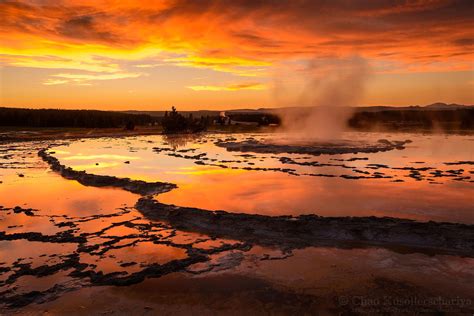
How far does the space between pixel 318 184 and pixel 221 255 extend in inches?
282

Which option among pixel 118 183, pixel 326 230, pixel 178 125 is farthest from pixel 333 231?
pixel 178 125

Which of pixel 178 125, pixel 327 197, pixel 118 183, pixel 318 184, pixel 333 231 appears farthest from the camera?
pixel 178 125

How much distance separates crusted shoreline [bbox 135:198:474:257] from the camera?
787 centimetres

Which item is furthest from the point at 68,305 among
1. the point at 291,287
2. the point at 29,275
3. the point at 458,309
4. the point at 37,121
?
the point at 37,121

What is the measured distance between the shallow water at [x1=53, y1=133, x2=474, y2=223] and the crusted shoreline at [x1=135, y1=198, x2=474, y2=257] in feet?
2.71

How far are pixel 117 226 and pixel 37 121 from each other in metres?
68.2

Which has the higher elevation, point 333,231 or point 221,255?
point 333,231

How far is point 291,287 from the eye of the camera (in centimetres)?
615

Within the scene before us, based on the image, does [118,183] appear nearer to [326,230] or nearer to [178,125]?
[326,230]

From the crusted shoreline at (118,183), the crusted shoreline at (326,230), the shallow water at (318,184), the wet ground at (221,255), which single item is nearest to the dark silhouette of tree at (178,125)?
the shallow water at (318,184)

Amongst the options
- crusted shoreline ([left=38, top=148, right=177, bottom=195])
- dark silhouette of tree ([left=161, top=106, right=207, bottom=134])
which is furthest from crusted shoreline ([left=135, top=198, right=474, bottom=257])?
dark silhouette of tree ([left=161, top=106, right=207, bottom=134])

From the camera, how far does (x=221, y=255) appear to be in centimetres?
756

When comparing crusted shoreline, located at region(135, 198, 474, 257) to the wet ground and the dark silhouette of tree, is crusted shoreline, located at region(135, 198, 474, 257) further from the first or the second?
the dark silhouette of tree

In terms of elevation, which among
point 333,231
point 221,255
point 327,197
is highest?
point 327,197
